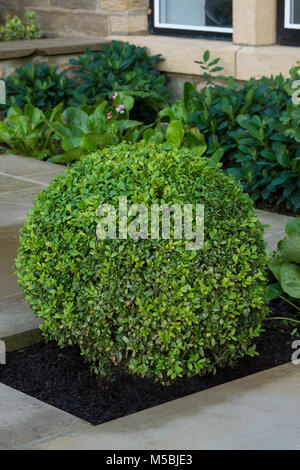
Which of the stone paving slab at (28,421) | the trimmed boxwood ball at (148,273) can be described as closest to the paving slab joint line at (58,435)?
the stone paving slab at (28,421)

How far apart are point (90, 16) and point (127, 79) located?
1.44 metres

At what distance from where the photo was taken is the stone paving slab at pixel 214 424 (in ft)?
8.39

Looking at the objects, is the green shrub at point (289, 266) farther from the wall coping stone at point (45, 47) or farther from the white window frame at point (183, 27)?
the wall coping stone at point (45, 47)

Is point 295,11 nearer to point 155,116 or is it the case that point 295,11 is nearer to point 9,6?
point 155,116

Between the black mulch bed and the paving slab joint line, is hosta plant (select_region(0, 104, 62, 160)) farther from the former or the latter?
→ the paving slab joint line

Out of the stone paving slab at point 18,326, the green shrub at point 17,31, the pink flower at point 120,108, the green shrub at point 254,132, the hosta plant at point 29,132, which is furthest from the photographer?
the green shrub at point 17,31

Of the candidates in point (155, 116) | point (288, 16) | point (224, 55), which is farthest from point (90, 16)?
point (288, 16)

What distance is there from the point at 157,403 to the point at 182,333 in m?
0.29

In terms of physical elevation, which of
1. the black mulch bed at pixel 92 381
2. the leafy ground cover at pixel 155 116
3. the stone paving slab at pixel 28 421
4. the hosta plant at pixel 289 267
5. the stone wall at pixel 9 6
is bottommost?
the black mulch bed at pixel 92 381

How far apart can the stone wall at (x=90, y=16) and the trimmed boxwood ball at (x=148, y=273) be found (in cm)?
542

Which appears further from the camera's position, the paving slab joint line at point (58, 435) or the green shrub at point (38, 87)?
the green shrub at point (38, 87)
